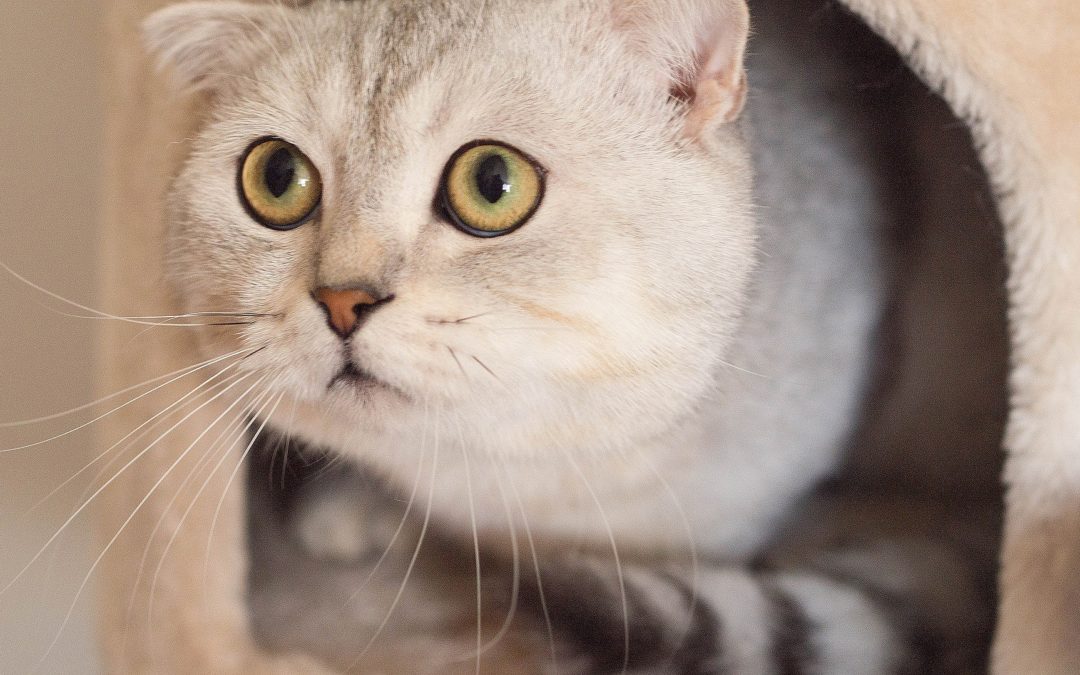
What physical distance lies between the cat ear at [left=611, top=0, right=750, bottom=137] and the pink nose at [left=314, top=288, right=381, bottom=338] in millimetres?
275

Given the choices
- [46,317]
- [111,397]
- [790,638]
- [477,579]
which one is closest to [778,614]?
[790,638]

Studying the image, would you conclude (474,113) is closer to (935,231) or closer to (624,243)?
(624,243)

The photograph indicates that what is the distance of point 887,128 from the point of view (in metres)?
0.82

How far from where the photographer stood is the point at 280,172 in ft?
2.19

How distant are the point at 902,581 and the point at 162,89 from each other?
2.71 feet

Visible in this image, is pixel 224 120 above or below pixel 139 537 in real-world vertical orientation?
above

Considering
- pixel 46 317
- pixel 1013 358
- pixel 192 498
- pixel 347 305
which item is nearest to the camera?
pixel 347 305

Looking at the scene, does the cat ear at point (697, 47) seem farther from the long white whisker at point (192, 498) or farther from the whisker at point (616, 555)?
the long white whisker at point (192, 498)

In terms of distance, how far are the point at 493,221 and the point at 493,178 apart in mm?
31

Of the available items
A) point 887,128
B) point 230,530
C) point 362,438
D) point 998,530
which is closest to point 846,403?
point 998,530

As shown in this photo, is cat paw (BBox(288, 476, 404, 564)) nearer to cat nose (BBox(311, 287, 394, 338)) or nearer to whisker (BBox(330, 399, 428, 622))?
whisker (BBox(330, 399, 428, 622))

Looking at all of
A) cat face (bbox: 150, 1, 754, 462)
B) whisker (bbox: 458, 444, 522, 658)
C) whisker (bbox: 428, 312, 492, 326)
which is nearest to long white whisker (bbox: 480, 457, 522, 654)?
whisker (bbox: 458, 444, 522, 658)

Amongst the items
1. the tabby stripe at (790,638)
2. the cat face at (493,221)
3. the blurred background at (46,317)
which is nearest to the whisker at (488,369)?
the cat face at (493,221)

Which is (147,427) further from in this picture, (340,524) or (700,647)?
(700,647)
